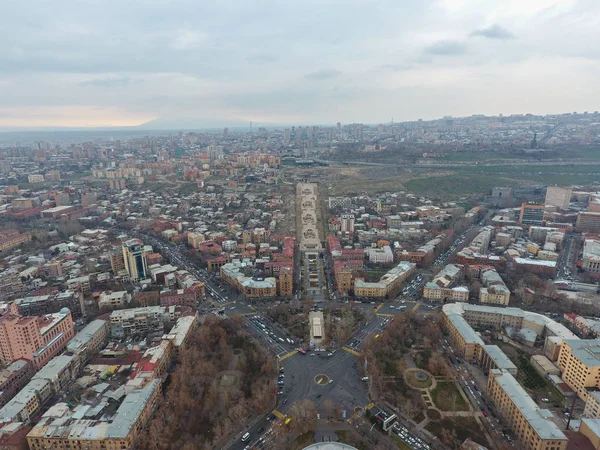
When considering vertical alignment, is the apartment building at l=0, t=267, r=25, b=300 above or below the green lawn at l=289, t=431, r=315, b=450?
above

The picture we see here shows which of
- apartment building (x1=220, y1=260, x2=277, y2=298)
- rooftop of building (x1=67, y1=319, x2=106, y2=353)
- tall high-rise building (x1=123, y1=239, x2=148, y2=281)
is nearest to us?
rooftop of building (x1=67, y1=319, x2=106, y2=353)

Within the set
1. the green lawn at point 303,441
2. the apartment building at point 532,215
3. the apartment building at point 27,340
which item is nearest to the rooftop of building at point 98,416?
the apartment building at point 27,340

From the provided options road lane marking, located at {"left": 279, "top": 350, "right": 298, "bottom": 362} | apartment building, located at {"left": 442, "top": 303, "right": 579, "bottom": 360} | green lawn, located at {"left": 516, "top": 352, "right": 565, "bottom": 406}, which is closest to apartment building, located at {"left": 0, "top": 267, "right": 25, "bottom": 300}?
road lane marking, located at {"left": 279, "top": 350, "right": 298, "bottom": 362}

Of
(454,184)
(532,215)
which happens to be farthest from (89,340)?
(454,184)

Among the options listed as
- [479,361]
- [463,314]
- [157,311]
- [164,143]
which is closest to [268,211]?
[157,311]

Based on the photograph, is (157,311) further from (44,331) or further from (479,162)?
(479,162)

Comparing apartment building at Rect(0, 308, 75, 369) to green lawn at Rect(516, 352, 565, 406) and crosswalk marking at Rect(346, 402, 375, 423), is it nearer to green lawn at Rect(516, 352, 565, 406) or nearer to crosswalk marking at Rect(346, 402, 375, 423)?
crosswalk marking at Rect(346, 402, 375, 423)
